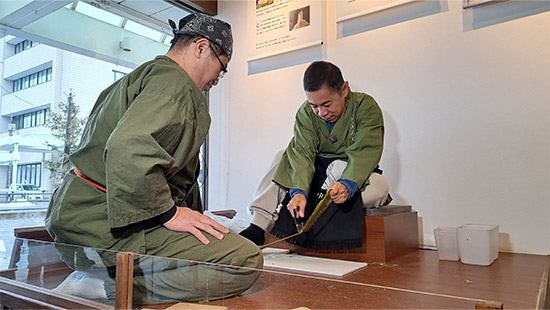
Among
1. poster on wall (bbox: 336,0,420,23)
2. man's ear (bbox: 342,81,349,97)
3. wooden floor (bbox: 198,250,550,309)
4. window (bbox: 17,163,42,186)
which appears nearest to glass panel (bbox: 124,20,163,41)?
window (bbox: 17,163,42,186)

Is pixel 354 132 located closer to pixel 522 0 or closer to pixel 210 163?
pixel 522 0

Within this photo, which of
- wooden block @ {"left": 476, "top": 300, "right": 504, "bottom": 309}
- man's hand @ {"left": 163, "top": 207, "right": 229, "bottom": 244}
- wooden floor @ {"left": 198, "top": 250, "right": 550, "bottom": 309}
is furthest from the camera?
man's hand @ {"left": 163, "top": 207, "right": 229, "bottom": 244}

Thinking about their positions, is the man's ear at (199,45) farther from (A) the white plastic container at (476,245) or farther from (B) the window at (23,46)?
(B) the window at (23,46)

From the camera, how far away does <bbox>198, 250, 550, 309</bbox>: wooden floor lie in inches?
30.6

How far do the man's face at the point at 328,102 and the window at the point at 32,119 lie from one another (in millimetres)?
1761

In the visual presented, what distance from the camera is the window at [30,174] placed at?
7.95ft

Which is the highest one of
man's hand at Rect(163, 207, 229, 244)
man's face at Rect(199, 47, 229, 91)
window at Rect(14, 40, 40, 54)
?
window at Rect(14, 40, 40, 54)

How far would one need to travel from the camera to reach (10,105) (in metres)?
2.38

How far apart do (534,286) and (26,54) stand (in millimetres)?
2883

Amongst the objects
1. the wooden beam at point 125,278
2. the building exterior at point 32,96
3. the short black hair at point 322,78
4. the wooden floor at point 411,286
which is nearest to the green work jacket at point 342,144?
the short black hair at point 322,78

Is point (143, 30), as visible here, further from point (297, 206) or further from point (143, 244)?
point (143, 244)

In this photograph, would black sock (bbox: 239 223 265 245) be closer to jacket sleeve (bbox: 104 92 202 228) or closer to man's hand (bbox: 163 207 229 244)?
man's hand (bbox: 163 207 229 244)

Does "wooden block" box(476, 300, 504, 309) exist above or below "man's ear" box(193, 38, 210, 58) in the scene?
below

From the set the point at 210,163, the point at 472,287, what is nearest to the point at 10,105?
the point at 210,163
